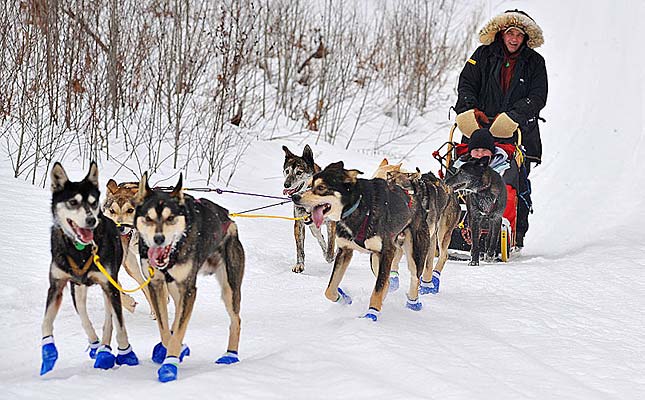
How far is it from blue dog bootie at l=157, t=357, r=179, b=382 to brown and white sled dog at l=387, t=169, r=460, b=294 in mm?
1876

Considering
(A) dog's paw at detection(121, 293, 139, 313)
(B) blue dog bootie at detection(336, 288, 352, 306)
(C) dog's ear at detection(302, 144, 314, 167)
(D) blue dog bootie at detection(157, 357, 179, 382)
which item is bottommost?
(A) dog's paw at detection(121, 293, 139, 313)

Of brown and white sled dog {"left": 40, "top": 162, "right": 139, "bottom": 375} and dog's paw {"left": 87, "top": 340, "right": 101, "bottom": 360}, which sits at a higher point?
brown and white sled dog {"left": 40, "top": 162, "right": 139, "bottom": 375}

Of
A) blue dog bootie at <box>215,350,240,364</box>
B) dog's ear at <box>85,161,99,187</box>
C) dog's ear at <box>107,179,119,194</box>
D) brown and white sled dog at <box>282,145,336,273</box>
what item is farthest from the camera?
brown and white sled dog at <box>282,145,336,273</box>

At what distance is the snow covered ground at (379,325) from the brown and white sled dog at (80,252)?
0.42ft

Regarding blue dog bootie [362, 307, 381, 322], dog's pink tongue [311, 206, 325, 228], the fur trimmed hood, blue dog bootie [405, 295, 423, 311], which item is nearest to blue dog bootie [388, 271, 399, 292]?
blue dog bootie [405, 295, 423, 311]

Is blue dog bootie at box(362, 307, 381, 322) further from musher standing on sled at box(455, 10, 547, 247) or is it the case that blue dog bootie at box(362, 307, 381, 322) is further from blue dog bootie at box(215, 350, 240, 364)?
musher standing on sled at box(455, 10, 547, 247)

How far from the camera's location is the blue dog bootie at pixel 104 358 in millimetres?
3023

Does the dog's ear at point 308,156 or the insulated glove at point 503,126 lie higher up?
the insulated glove at point 503,126

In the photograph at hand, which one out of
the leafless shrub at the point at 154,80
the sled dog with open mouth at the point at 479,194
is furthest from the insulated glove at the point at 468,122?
the leafless shrub at the point at 154,80

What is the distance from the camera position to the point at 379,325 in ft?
→ 12.1

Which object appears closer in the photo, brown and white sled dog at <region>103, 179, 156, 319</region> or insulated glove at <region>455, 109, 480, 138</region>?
brown and white sled dog at <region>103, 179, 156, 319</region>

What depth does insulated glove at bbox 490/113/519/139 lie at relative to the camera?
19.7 ft

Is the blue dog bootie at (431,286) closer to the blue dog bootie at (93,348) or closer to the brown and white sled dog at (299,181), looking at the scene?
the brown and white sled dog at (299,181)

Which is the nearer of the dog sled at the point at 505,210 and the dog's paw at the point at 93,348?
the dog's paw at the point at 93,348
